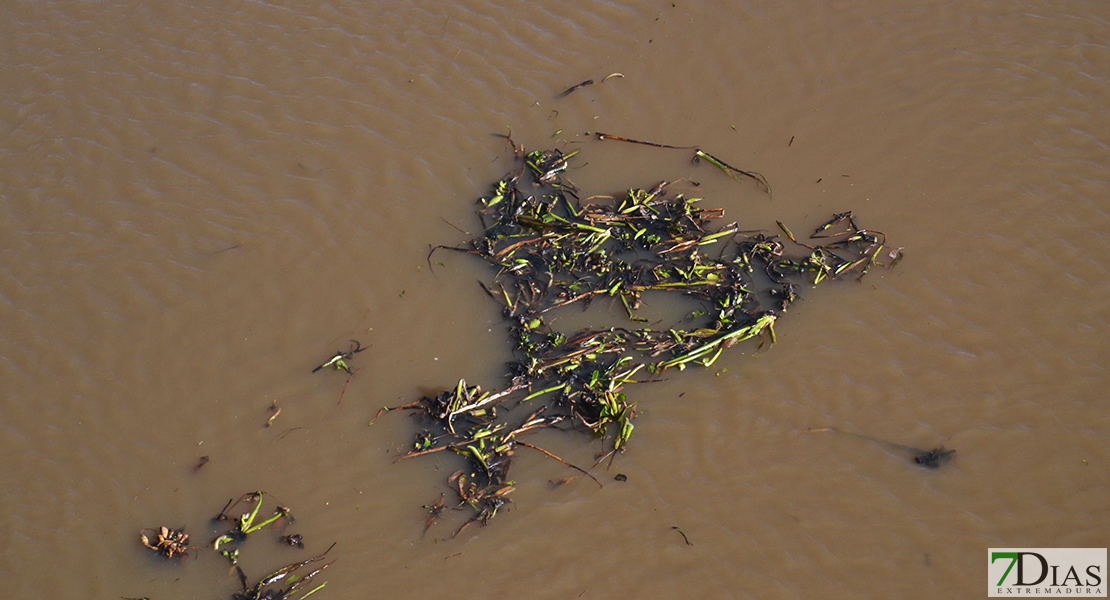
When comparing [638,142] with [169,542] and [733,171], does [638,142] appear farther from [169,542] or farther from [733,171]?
[169,542]

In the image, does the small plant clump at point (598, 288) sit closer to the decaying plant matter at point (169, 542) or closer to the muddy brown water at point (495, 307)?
the muddy brown water at point (495, 307)

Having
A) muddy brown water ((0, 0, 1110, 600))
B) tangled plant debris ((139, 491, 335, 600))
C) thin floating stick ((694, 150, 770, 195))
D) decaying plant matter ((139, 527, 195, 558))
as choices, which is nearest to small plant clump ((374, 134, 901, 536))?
thin floating stick ((694, 150, 770, 195))

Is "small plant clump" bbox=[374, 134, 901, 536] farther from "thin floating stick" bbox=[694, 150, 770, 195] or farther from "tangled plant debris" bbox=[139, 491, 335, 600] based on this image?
"tangled plant debris" bbox=[139, 491, 335, 600]

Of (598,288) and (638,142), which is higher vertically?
(638,142)

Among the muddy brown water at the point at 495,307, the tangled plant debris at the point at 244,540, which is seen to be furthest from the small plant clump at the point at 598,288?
the tangled plant debris at the point at 244,540

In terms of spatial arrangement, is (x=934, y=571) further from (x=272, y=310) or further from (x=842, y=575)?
(x=272, y=310)

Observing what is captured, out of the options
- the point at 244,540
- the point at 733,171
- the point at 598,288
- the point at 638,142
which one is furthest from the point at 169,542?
the point at 733,171
